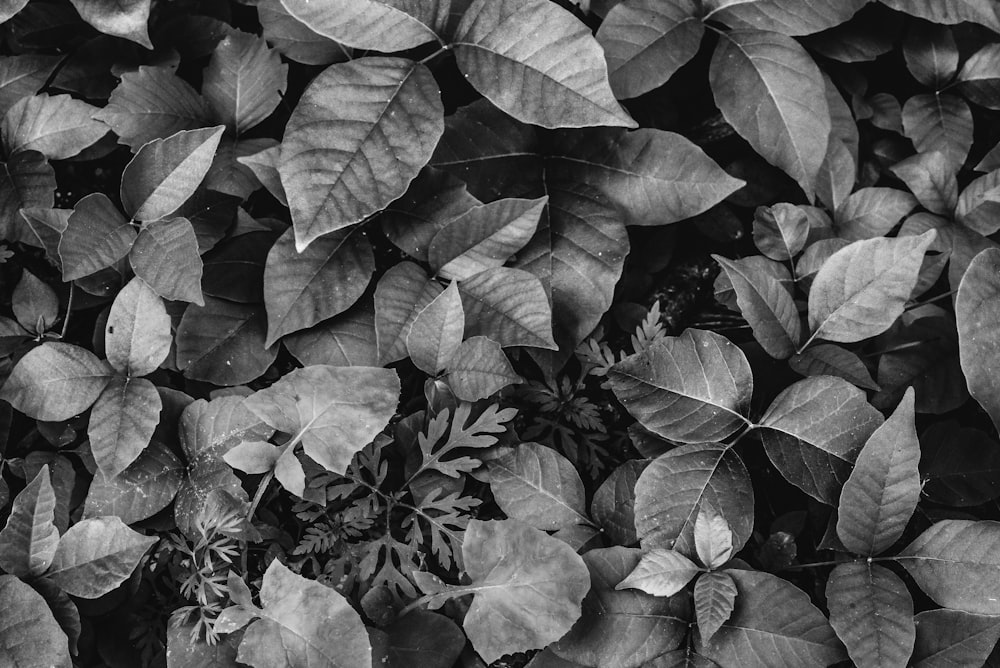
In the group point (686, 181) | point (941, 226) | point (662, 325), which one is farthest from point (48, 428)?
point (941, 226)

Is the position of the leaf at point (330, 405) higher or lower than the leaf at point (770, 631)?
higher

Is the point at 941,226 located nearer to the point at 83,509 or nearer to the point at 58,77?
the point at 83,509

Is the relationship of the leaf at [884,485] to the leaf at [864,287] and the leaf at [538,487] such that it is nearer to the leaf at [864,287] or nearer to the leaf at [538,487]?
the leaf at [864,287]

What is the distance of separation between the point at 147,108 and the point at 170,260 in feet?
1.16

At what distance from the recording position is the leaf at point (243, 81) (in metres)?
1.61

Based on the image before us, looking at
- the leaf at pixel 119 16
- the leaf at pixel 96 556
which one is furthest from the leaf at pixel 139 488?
the leaf at pixel 119 16

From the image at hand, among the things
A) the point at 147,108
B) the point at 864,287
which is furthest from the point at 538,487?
the point at 147,108

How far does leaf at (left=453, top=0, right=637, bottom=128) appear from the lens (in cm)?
142

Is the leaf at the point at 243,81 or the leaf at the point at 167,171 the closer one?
the leaf at the point at 167,171

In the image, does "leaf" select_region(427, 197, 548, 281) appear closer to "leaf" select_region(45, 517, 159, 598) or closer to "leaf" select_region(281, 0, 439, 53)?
"leaf" select_region(281, 0, 439, 53)

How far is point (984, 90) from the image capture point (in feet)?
5.92

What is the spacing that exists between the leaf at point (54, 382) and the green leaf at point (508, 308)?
2.17ft

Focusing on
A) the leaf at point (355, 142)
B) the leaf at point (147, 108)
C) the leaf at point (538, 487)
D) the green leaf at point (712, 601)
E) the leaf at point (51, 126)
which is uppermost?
the leaf at point (355, 142)

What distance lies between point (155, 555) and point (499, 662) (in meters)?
0.62
